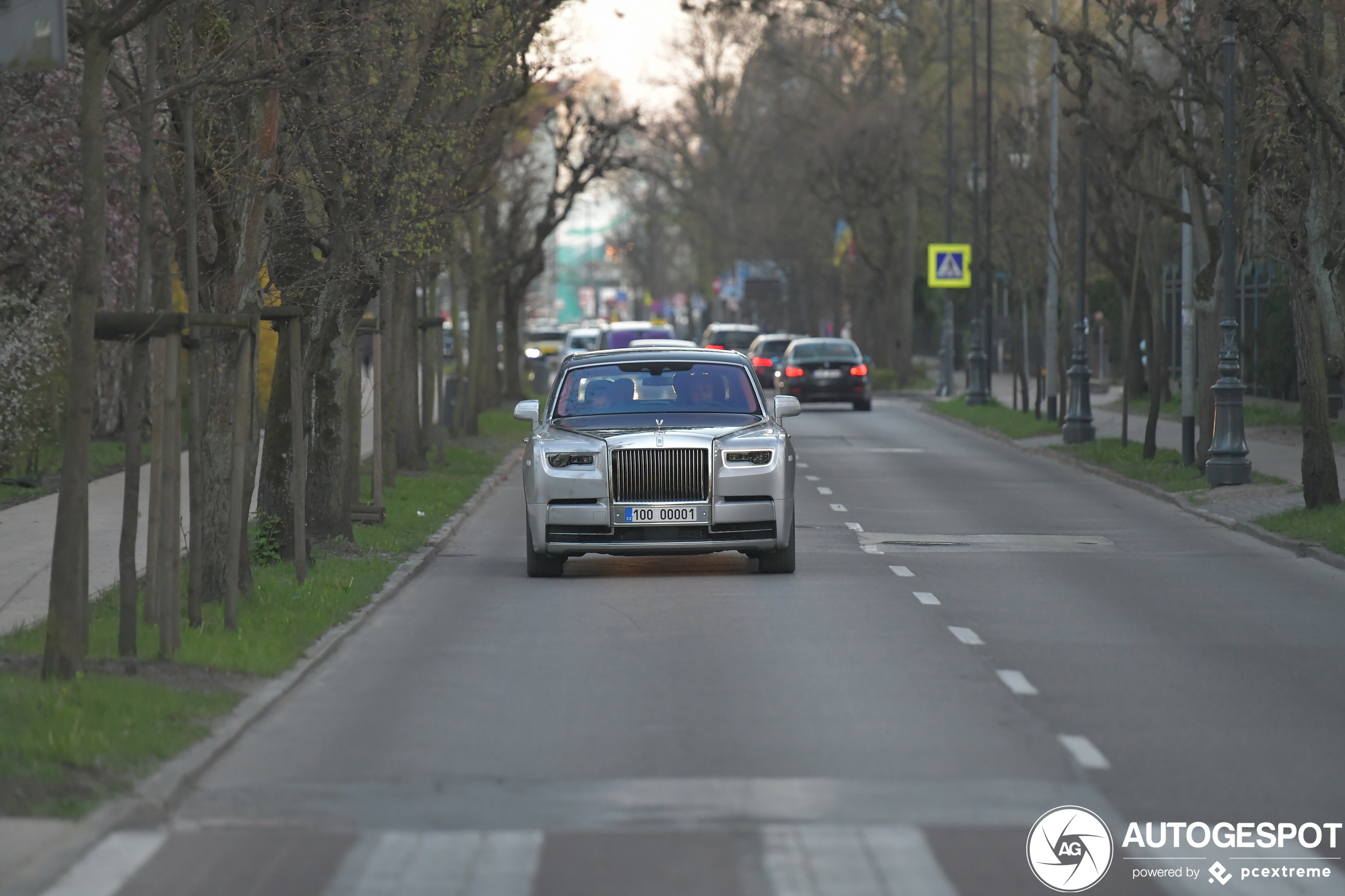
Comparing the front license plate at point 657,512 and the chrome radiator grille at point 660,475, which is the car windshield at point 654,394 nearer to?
the chrome radiator grille at point 660,475

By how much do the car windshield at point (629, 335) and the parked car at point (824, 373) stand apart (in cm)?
484

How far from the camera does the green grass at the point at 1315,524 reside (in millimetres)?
18438

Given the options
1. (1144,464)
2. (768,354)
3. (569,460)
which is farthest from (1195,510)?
(768,354)

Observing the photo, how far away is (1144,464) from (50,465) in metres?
14.0

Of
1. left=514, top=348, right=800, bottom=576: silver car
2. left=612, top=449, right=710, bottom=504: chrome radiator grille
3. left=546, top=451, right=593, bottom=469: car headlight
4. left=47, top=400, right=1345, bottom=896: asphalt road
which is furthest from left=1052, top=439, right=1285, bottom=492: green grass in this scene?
left=546, top=451, right=593, bottom=469: car headlight

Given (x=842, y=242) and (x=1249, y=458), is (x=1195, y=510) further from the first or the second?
(x=842, y=242)

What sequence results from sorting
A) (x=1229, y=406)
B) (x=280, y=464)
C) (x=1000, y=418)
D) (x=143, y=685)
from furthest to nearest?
(x=1000, y=418) → (x=1229, y=406) → (x=280, y=464) → (x=143, y=685)

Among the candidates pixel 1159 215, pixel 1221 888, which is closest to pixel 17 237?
pixel 1159 215

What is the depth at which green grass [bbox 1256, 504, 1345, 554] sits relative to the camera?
Result: 18438mm

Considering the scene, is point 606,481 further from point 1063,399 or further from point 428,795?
point 1063,399

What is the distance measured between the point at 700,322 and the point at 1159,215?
88.0 meters

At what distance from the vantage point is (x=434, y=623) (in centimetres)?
1377

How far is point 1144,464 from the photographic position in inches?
1131

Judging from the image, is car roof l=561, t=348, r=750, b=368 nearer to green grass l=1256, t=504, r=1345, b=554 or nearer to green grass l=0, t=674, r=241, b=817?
green grass l=1256, t=504, r=1345, b=554
